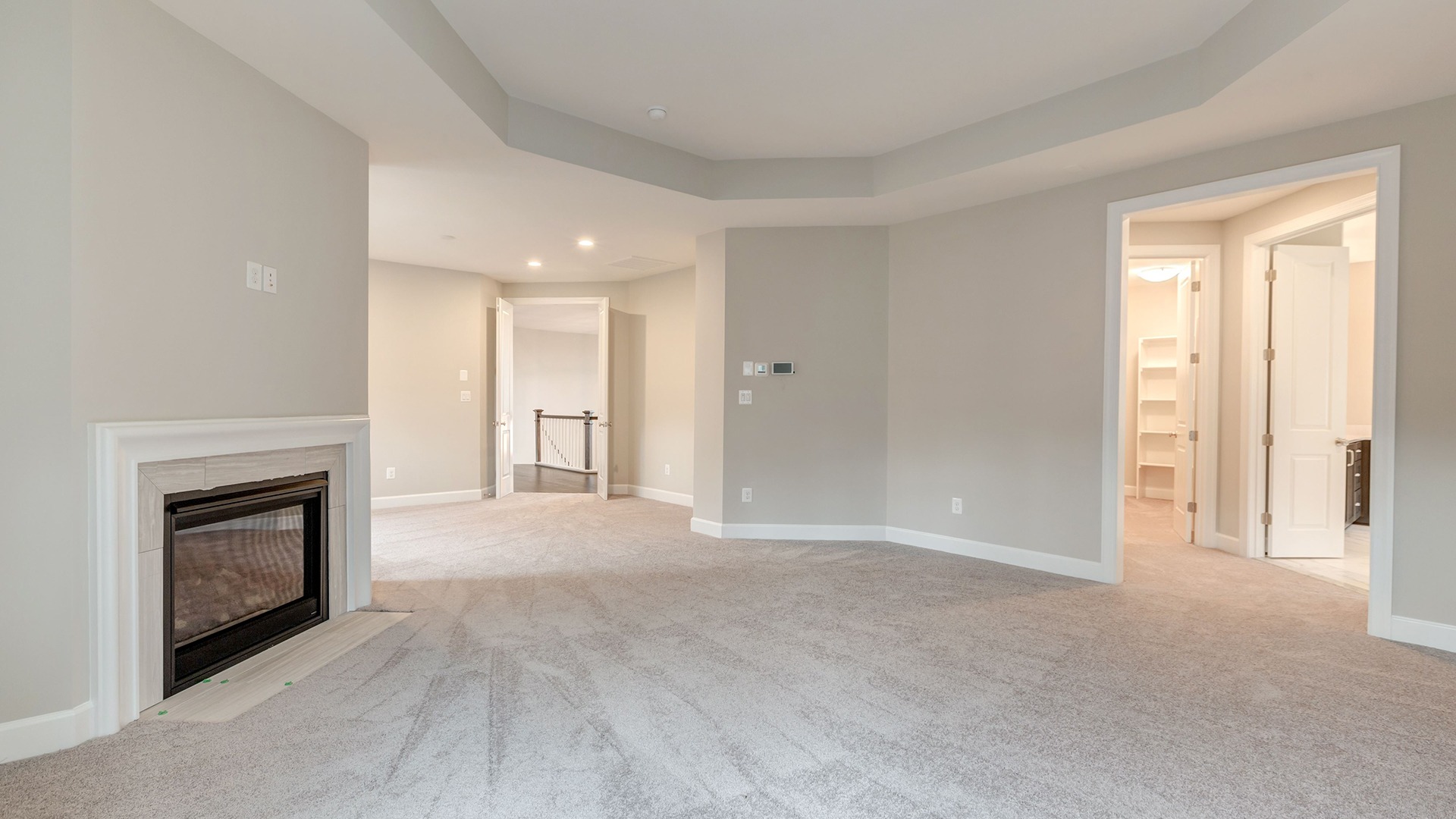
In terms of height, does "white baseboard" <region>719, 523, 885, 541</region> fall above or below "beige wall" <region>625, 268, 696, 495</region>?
below

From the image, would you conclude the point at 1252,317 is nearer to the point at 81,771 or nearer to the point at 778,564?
the point at 778,564

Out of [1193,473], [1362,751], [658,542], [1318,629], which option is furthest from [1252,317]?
[658,542]

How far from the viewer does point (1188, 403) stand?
5520 mm

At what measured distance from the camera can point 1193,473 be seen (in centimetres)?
548

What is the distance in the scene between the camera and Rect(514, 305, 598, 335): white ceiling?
10.0m

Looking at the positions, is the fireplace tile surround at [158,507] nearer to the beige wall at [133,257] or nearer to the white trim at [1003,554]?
the beige wall at [133,257]

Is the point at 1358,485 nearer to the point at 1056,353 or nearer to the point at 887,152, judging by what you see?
the point at 1056,353

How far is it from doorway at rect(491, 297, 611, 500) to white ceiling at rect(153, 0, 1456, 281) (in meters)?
1.85

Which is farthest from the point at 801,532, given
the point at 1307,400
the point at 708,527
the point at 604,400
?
the point at 1307,400

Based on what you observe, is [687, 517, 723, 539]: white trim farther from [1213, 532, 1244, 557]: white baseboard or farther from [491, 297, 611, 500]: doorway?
[1213, 532, 1244, 557]: white baseboard

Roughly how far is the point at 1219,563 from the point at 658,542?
13.6 ft

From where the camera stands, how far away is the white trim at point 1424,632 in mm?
3102

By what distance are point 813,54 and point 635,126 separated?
134 cm

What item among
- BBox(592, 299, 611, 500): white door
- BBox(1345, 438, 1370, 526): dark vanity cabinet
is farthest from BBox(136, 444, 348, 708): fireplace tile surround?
BBox(1345, 438, 1370, 526): dark vanity cabinet
